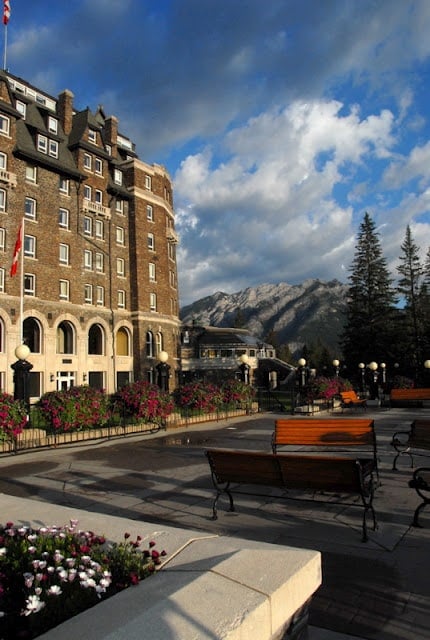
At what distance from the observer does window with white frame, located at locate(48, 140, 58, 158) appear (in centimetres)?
3714

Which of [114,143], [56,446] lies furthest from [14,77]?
[56,446]

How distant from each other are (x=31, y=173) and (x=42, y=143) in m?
3.17

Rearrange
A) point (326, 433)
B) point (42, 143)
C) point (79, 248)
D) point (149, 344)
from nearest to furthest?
point (326, 433), point (42, 143), point (79, 248), point (149, 344)

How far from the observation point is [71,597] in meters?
3.04

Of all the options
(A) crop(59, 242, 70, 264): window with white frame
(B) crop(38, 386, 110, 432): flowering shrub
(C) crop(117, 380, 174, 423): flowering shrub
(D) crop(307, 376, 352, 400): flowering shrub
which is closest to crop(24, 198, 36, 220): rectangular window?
(A) crop(59, 242, 70, 264): window with white frame

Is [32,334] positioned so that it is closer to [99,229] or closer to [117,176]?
→ [99,229]

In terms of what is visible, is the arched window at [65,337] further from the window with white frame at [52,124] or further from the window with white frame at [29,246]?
the window with white frame at [52,124]

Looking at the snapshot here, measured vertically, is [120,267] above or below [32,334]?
above

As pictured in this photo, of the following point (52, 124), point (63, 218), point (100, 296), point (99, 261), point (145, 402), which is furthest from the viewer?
point (99, 261)

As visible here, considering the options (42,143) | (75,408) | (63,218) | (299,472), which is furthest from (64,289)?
(299,472)

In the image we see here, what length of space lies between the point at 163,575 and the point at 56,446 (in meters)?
11.1

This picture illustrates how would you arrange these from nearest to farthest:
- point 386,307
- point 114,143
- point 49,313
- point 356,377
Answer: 1. point 49,313
2. point 114,143
3. point 356,377
4. point 386,307

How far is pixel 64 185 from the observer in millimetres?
37844

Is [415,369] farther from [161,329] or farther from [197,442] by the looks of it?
[197,442]
